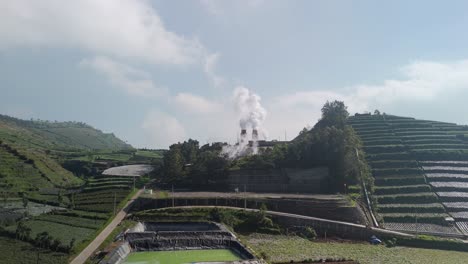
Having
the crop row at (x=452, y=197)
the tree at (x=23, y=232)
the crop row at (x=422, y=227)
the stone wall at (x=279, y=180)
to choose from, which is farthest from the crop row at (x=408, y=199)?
the tree at (x=23, y=232)

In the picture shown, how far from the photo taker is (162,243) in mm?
35500

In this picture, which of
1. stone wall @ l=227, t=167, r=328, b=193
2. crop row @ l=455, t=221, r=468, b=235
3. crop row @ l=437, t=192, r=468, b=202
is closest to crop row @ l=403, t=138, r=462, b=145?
crop row @ l=437, t=192, r=468, b=202

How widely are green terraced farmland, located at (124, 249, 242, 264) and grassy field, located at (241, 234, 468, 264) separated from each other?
267 centimetres

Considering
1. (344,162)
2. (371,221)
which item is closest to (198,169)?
(344,162)

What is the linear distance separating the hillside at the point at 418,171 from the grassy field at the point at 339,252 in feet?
22.4

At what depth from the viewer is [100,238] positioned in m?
36.0

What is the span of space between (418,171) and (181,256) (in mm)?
39172

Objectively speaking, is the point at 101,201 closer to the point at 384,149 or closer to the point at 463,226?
the point at 463,226

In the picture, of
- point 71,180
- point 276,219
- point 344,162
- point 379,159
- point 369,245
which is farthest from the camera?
point 71,180

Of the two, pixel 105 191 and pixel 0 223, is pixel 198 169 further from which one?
pixel 0 223

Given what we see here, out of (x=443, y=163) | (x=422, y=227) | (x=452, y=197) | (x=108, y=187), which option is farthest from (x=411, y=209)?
(x=108, y=187)

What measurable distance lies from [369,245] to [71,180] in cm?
5359

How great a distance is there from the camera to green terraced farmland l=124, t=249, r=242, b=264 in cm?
3148

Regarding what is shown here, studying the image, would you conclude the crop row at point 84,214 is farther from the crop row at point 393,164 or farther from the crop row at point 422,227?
the crop row at point 393,164
